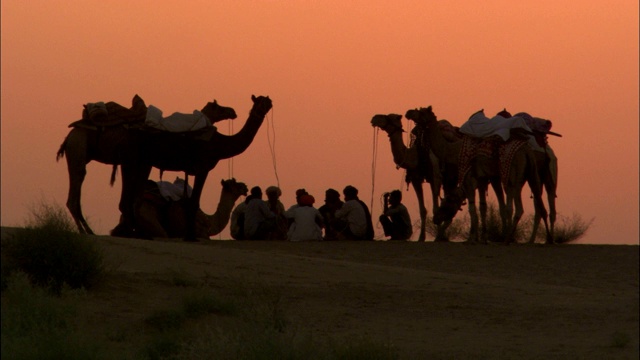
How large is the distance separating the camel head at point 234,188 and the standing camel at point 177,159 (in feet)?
9.20

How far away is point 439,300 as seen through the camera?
72.0 ft

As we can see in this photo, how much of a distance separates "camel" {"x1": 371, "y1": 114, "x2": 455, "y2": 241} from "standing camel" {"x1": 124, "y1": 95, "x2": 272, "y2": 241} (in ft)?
13.2

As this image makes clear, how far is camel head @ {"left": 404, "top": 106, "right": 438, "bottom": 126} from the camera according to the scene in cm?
3047

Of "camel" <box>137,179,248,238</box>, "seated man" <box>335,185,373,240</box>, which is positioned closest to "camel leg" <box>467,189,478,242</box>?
"seated man" <box>335,185,373,240</box>

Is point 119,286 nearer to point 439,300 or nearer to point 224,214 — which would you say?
point 439,300

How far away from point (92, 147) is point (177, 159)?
1420 millimetres

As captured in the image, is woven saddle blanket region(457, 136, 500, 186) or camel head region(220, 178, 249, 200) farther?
camel head region(220, 178, 249, 200)

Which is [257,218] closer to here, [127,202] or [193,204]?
[193,204]

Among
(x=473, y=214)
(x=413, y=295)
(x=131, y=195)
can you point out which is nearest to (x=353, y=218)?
(x=473, y=214)

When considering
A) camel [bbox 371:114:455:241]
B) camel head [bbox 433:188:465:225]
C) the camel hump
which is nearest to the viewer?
the camel hump

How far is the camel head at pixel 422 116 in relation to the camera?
100.0 feet

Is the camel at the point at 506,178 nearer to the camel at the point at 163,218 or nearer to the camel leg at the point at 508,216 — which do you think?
the camel leg at the point at 508,216

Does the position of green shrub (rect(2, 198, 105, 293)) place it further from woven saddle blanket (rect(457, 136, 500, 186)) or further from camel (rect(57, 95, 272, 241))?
woven saddle blanket (rect(457, 136, 500, 186))

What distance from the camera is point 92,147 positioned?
26625 mm
